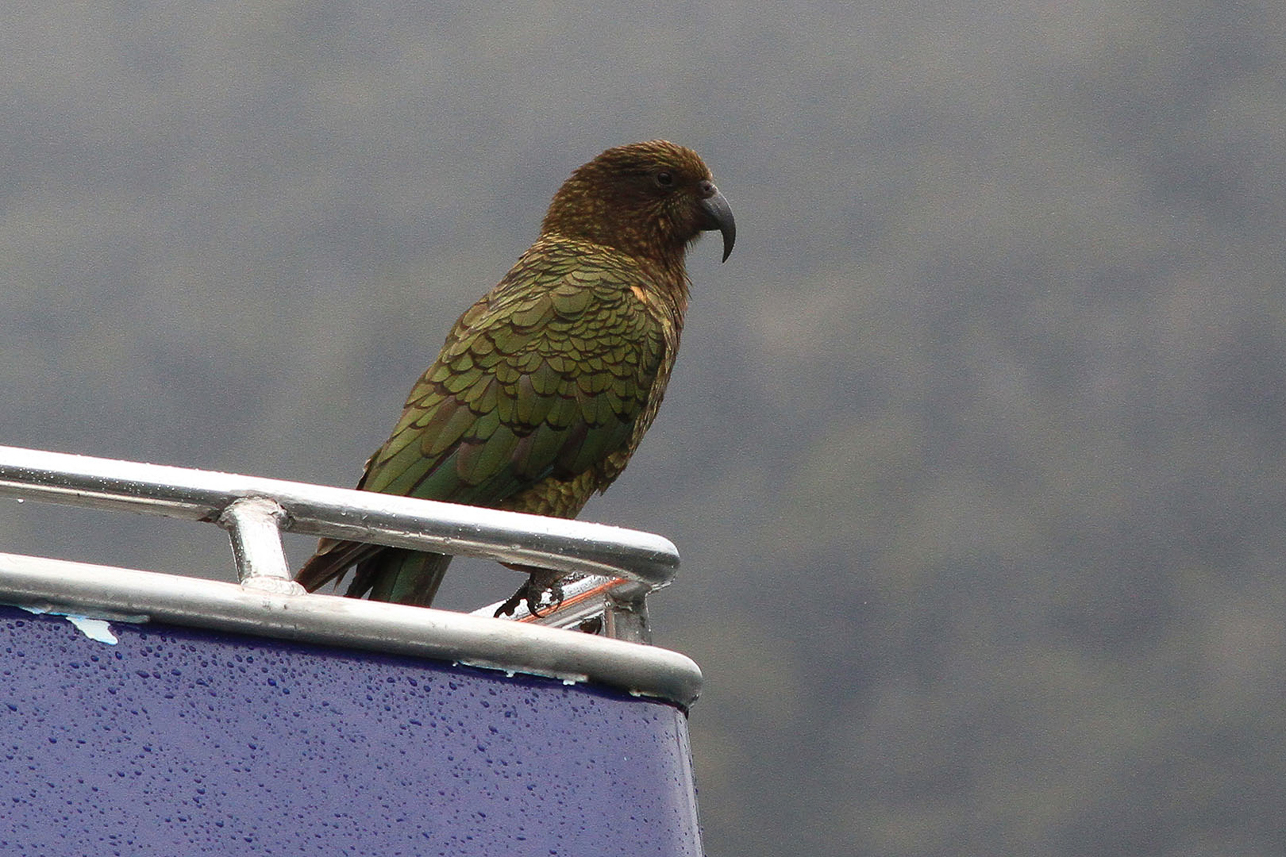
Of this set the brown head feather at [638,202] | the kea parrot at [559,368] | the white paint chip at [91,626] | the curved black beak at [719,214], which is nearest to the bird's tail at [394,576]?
the kea parrot at [559,368]

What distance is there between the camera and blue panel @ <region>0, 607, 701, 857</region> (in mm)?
1063

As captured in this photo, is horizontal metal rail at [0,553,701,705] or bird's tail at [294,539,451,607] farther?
bird's tail at [294,539,451,607]

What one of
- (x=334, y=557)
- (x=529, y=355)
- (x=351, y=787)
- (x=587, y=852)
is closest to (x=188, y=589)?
(x=351, y=787)

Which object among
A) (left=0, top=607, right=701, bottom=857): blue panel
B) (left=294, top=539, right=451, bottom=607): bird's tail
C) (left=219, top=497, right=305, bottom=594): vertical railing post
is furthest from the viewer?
(left=294, top=539, right=451, bottom=607): bird's tail

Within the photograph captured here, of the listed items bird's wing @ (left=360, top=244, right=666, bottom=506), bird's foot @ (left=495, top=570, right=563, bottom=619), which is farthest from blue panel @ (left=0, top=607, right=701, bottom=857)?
bird's wing @ (left=360, top=244, right=666, bottom=506)

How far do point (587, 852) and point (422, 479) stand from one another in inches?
110

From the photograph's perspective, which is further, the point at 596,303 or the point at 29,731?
the point at 596,303

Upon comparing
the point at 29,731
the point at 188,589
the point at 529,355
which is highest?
the point at 529,355

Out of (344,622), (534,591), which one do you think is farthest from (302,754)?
(534,591)

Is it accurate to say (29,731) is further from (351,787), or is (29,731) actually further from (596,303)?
(596,303)

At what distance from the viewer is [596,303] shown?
177 inches

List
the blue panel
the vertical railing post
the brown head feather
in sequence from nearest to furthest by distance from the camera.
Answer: the blue panel < the vertical railing post < the brown head feather

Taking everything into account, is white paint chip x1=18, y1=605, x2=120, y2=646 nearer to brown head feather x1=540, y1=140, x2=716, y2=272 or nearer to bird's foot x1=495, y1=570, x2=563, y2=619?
bird's foot x1=495, y1=570, x2=563, y2=619

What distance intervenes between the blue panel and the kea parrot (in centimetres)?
226
